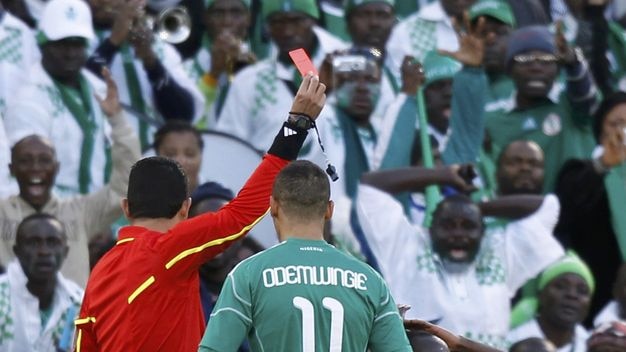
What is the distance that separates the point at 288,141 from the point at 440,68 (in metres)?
5.11

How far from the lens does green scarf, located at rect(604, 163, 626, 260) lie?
11.1 m

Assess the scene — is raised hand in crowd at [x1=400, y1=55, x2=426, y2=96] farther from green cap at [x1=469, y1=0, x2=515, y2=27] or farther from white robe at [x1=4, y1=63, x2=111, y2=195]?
white robe at [x1=4, y1=63, x2=111, y2=195]

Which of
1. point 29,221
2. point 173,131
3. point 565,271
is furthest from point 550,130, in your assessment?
point 29,221

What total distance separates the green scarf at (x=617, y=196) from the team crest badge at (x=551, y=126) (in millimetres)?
574

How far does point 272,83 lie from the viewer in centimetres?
1141

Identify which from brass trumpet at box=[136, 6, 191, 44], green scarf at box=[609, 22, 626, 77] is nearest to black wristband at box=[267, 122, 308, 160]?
brass trumpet at box=[136, 6, 191, 44]

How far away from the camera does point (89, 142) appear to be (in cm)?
1074

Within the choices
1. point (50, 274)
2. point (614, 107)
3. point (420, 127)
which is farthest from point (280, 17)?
point (50, 274)

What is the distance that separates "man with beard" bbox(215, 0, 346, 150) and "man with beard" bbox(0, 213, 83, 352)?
205 centimetres

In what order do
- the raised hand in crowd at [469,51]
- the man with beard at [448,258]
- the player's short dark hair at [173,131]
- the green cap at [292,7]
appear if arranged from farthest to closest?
the green cap at [292,7] → the raised hand in crowd at [469,51] → the player's short dark hair at [173,131] → the man with beard at [448,258]

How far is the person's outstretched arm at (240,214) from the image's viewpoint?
21.1 ft

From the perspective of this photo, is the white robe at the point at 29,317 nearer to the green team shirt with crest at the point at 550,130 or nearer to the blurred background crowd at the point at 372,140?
the blurred background crowd at the point at 372,140

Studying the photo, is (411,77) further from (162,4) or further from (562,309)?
(162,4)

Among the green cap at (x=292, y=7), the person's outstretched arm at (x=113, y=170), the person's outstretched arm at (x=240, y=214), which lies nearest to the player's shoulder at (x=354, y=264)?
the person's outstretched arm at (x=240, y=214)
